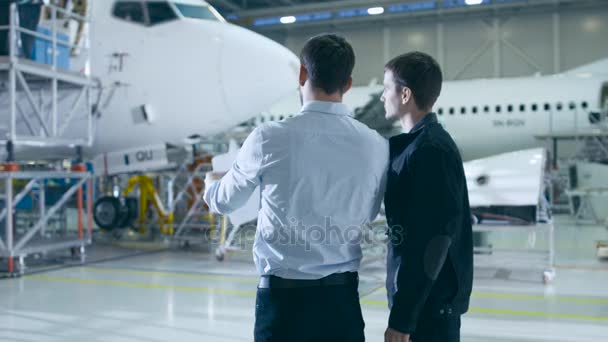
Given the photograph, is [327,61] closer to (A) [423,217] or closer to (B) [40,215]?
(A) [423,217]

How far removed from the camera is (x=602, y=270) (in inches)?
303

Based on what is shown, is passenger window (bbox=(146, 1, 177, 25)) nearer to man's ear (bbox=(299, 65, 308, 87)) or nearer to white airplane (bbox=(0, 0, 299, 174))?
white airplane (bbox=(0, 0, 299, 174))

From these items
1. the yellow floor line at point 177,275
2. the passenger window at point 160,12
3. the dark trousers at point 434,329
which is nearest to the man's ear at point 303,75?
the dark trousers at point 434,329

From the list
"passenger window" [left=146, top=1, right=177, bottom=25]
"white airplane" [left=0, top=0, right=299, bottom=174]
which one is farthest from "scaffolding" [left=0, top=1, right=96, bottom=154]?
"passenger window" [left=146, top=1, right=177, bottom=25]

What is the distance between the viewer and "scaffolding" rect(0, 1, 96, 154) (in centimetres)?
711

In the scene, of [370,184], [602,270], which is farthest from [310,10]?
[370,184]

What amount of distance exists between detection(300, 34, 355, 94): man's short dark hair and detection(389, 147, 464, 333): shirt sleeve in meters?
0.40

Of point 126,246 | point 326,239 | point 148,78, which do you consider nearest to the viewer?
point 326,239

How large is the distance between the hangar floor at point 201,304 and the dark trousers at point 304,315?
96.5 inches

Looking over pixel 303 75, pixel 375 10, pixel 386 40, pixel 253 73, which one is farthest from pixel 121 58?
pixel 386 40

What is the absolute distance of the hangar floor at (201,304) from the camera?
4.55 metres

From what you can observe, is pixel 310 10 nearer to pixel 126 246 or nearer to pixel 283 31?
pixel 283 31

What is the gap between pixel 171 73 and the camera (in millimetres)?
8414

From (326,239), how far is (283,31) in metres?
28.1
